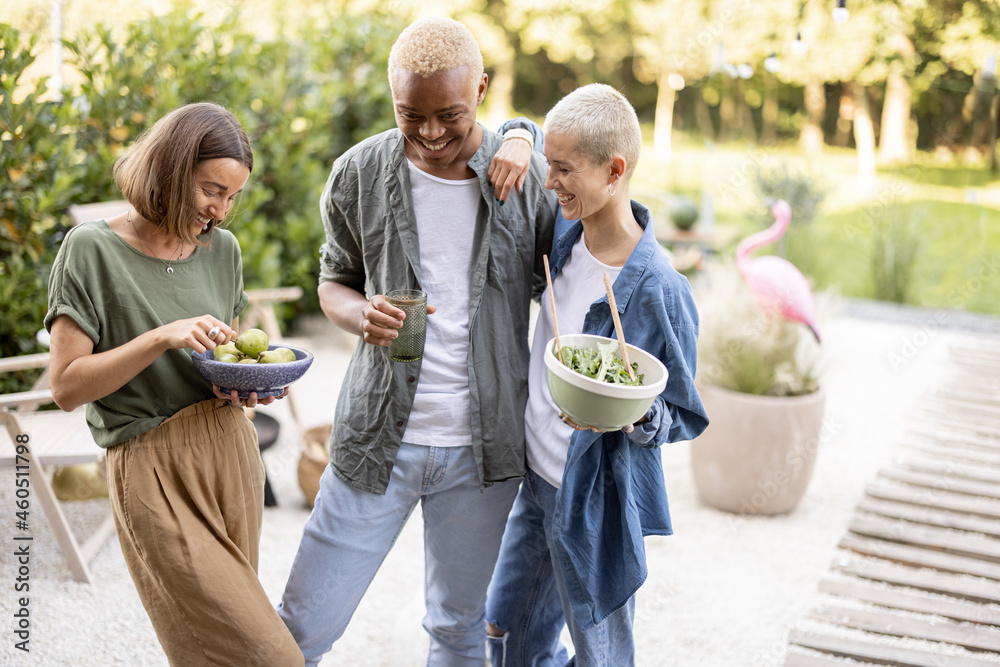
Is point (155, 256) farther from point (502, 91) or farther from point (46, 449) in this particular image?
point (502, 91)

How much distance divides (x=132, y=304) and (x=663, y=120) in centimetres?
1717

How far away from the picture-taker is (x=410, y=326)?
1.66 meters

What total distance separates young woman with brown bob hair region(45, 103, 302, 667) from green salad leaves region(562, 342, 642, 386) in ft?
2.32

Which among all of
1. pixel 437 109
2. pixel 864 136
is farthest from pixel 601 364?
pixel 864 136

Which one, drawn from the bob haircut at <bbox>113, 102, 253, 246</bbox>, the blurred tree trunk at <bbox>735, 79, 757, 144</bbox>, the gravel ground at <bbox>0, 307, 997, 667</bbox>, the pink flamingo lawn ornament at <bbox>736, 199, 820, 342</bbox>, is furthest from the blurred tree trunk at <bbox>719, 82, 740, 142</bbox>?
the bob haircut at <bbox>113, 102, 253, 246</bbox>

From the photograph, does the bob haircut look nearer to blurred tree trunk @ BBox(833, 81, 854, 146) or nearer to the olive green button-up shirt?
the olive green button-up shirt

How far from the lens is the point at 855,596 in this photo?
10.2ft

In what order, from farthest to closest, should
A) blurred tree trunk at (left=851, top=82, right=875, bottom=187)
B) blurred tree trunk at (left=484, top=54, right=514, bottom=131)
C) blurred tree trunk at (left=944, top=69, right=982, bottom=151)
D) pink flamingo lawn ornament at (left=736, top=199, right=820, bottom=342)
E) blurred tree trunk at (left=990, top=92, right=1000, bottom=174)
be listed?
blurred tree trunk at (left=484, top=54, right=514, bottom=131) < blurred tree trunk at (left=851, top=82, right=875, bottom=187) < blurred tree trunk at (left=944, top=69, right=982, bottom=151) < blurred tree trunk at (left=990, top=92, right=1000, bottom=174) < pink flamingo lawn ornament at (left=736, top=199, right=820, bottom=342)

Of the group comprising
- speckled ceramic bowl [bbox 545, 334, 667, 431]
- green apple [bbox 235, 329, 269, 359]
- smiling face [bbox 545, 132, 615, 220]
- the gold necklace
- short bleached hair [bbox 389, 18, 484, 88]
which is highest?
short bleached hair [bbox 389, 18, 484, 88]

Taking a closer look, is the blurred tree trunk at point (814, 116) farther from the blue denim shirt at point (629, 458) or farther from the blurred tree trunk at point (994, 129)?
the blue denim shirt at point (629, 458)

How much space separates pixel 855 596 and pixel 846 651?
1.43 ft

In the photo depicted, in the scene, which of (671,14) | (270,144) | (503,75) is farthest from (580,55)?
(270,144)

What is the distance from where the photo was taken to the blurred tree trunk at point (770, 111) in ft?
49.0

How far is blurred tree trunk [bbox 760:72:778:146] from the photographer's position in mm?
14938
